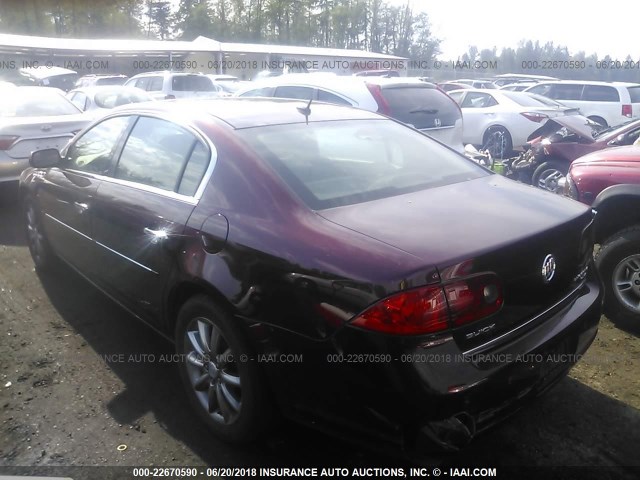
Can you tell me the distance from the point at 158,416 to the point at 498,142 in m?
9.95

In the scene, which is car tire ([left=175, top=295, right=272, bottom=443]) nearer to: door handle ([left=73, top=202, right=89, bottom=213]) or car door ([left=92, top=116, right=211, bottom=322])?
car door ([left=92, top=116, right=211, bottom=322])

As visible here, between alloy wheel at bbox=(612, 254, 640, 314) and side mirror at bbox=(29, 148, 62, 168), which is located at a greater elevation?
side mirror at bbox=(29, 148, 62, 168)

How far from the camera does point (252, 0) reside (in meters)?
60.1

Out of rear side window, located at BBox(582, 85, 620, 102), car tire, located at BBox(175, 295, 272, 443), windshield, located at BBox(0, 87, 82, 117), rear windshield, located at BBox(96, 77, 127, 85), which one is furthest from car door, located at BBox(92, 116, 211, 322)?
rear windshield, located at BBox(96, 77, 127, 85)

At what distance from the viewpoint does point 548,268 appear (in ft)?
7.91

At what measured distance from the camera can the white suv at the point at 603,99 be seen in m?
14.1

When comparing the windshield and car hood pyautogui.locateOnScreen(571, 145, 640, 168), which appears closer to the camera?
car hood pyautogui.locateOnScreen(571, 145, 640, 168)

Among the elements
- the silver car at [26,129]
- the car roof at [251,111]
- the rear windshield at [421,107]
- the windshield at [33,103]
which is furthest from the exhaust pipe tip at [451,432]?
the windshield at [33,103]

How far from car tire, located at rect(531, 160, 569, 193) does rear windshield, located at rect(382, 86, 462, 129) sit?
1.47 meters

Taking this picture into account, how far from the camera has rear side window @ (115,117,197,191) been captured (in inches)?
122

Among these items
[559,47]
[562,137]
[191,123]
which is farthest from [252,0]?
[191,123]

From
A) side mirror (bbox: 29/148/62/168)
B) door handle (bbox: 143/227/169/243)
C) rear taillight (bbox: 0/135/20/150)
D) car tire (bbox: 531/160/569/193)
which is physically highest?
side mirror (bbox: 29/148/62/168)

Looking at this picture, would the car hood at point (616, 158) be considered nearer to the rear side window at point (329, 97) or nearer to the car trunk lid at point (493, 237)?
the car trunk lid at point (493, 237)

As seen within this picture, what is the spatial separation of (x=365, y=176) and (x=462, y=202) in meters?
0.53
